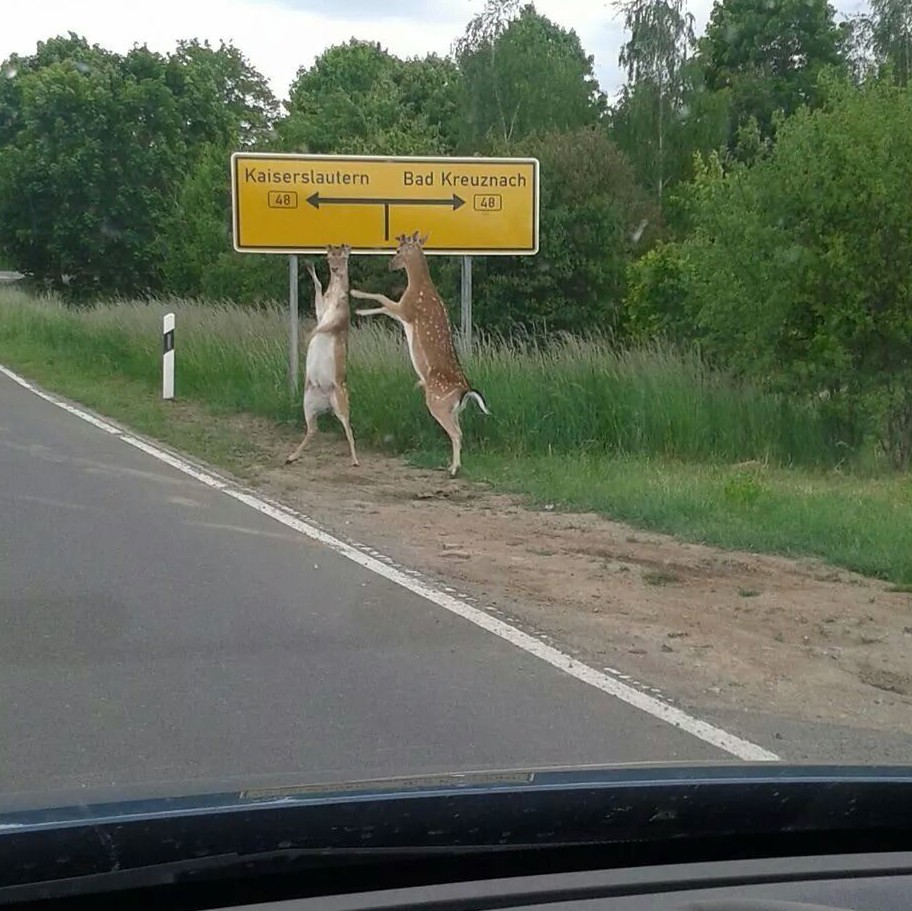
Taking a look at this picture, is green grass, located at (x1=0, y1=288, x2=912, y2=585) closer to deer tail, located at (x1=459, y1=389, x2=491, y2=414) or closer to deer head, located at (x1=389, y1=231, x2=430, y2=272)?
deer tail, located at (x1=459, y1=389, x2=491, y2=414)

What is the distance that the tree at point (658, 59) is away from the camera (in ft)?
151

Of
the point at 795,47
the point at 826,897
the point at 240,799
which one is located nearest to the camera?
the point at 826,897

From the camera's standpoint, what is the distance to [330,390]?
1516 centimetres

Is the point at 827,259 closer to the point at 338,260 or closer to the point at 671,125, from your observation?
the point at 338,260

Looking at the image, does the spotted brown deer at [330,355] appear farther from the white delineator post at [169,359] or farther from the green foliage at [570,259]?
the green foliage at [570,259]

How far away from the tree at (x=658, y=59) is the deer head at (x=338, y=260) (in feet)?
106

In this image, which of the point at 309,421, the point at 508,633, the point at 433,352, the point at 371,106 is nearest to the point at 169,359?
the point at 309,421

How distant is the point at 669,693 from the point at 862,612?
6.80 ft

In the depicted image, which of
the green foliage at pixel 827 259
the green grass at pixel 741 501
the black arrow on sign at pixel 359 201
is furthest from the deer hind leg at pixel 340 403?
the green foliage at pixel 827 259

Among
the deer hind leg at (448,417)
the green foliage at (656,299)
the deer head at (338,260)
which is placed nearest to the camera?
the deer hind leg at (448,417)

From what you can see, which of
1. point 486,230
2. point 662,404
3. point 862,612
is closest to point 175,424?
point 486,230

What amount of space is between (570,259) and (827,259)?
37.2 ft

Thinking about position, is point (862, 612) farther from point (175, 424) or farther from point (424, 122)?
point (424, 122)

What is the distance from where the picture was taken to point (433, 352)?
14758 mm
